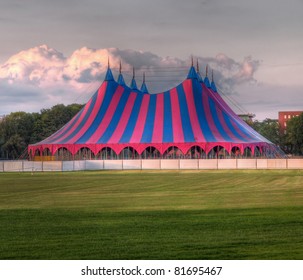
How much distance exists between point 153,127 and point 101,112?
4101 millimetres

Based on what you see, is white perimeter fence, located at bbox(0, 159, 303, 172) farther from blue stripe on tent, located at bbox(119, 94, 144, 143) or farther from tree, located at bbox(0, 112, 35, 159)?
tree, located at bbox(0, 112, 35, 159)

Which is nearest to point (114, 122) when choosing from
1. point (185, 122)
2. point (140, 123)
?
point (140, 123)

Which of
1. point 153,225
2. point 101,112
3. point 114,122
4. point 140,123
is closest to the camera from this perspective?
point 153,225

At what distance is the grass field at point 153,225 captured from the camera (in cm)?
903

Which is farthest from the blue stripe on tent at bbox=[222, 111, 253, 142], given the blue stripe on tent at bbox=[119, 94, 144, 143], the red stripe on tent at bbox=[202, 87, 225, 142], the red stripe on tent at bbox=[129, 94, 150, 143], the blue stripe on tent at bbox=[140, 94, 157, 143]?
the blue stripe on tent at bbox=[119, 94, 144, 143]

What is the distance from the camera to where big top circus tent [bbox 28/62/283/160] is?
4503 centimetres

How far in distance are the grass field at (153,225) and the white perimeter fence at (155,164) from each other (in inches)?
847

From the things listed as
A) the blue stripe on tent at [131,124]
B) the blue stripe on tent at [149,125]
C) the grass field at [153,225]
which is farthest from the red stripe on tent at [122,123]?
the grass field at [153,225]

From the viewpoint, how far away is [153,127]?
1839 inches

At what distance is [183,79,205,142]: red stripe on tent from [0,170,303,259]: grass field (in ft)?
82.1

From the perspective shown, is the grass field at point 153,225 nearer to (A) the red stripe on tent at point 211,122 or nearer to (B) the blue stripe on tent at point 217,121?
(A) the red stripe on tent at point 211,122

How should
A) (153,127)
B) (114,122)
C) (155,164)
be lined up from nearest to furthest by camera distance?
(155,164)
(153,127)
(114,122)

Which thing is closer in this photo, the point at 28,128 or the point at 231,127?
the point at 231,127

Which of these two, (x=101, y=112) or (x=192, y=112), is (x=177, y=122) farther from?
(x=101, y=112)
